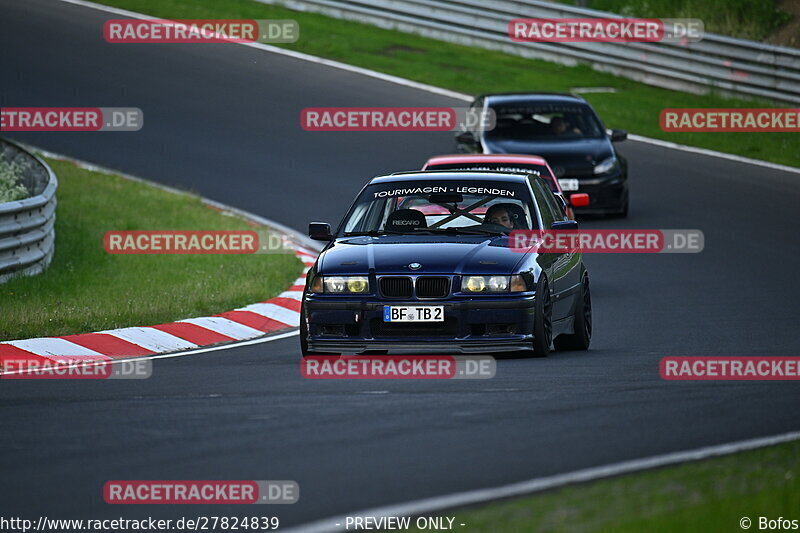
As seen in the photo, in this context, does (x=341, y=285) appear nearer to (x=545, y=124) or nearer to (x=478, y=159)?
(x=478, y=159)

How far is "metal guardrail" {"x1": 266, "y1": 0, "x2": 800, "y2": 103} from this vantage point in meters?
27.6

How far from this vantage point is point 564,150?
21047 mm

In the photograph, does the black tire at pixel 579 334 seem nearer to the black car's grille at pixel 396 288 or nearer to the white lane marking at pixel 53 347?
the black car's grille at pixel 396 288

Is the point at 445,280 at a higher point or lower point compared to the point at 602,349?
higher

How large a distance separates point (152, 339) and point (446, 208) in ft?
8.66

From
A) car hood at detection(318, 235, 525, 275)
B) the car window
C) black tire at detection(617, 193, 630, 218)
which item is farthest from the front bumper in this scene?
black tire at detection(617, 193, 630, 218)

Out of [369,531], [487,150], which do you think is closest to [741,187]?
[487,150]

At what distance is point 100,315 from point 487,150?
28.1 feet

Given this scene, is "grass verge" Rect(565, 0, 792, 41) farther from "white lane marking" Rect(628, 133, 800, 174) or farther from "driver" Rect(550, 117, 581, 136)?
"driver" Rect(550, 117, 581, 136)

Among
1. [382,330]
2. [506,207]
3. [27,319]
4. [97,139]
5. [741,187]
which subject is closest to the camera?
[382,330]

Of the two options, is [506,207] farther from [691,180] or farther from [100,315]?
[691,180]

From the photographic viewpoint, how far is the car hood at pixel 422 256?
10.7m

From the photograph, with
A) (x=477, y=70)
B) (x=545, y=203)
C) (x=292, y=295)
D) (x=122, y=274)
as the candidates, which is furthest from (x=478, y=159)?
(x=477, y=70)

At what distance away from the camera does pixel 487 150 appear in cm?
2094
